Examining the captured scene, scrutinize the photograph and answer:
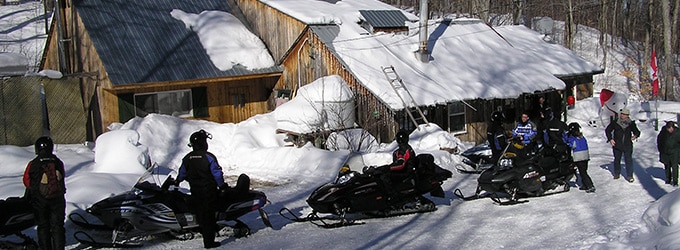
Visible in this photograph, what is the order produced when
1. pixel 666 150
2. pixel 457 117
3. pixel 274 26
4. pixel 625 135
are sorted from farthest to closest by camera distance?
pixel 274 26, pixel 457 117, pixel 625 135, pixel 666 150

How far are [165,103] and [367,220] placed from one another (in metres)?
12.0

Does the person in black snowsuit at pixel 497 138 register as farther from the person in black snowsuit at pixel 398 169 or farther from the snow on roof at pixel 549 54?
the snow on roof at pixel 549 54

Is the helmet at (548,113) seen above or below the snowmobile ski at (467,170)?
Answer: above

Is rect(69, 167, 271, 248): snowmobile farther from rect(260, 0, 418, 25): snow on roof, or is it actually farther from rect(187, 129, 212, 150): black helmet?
rect(260, 0, 418, 25): snow on roof

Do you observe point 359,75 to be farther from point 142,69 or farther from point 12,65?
point 12,65

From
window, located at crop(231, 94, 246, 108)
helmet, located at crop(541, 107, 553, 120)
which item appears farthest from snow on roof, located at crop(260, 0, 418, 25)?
helmet, located at crop(541, 107, 553, 120)

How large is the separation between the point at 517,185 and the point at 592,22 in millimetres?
49147

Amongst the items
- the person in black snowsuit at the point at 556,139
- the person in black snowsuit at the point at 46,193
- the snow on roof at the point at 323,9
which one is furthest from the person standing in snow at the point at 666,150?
the snow on roof at the point at 323,9

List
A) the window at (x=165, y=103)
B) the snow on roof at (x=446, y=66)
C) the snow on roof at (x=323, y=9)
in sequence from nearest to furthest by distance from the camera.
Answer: the snow on roof at (x=446, y=66) → the window at (x=165, y=103) → the snow on roof at (x=323, y=9)

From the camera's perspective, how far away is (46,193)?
8.45m

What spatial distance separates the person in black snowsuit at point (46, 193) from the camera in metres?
8.46

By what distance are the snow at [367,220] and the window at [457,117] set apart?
4.55ft

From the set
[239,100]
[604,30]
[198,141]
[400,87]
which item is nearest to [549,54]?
[400,87]

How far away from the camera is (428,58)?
72.0 feet
